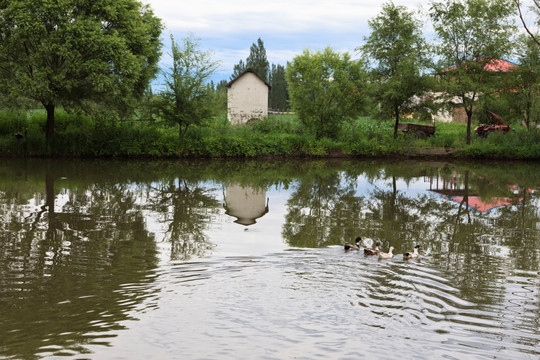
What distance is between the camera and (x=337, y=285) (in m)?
8.47

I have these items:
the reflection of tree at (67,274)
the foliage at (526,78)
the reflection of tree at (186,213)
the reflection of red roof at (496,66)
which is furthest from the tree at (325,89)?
A: the reflection of tree at (67,274)

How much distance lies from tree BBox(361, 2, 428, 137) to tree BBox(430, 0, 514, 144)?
1968 millimetres

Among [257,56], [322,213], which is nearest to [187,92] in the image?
[322,213]

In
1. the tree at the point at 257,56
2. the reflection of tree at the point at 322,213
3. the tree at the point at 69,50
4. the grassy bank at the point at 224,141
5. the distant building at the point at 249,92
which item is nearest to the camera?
the reflection of tree at the point at 322,213

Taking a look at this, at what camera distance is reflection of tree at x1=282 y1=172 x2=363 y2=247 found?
1215 centimetres

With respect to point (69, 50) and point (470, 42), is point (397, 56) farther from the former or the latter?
point (69, 50)

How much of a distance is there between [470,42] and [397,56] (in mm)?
5528

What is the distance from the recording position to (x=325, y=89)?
125ft

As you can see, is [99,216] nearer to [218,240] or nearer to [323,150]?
[218,240]

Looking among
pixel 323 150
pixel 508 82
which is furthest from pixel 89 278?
pixel 508 82

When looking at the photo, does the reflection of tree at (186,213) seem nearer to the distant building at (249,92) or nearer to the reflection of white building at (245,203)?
the reflection of white building at (245,203)

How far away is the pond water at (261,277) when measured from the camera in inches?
255

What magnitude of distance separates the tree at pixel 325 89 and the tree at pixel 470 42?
19.7 ft

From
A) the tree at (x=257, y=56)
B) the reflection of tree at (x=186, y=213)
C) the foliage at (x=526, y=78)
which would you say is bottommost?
the reflection of tree at (x=186, y=213)
